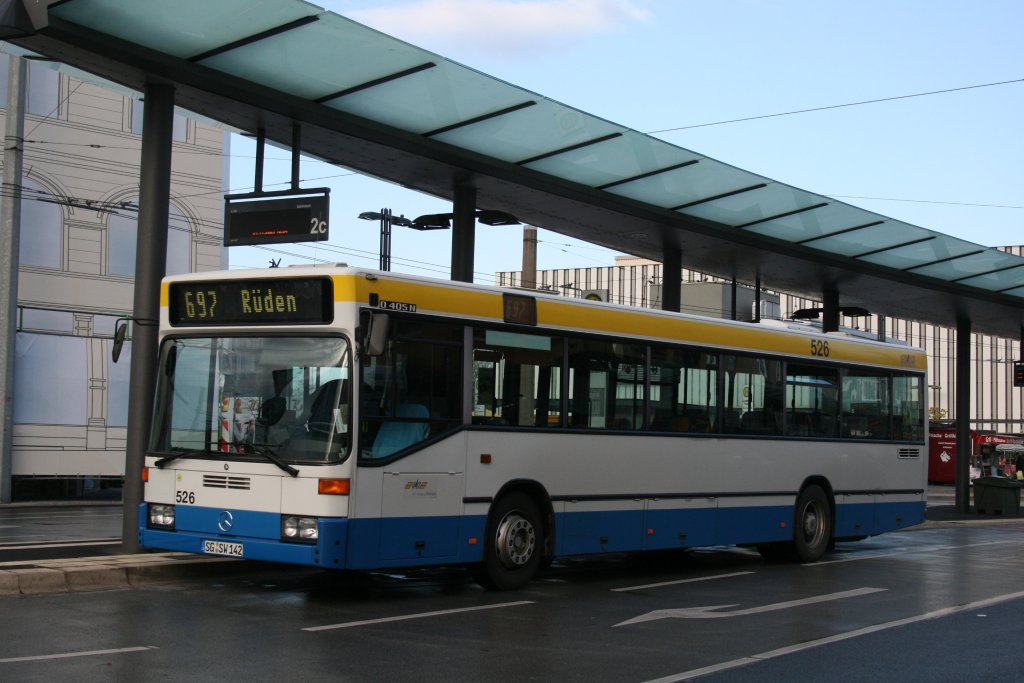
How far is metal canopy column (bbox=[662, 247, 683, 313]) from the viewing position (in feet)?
69.4

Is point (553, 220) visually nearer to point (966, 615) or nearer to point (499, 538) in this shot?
point (499, 538)

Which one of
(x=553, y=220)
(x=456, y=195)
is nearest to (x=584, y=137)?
(x=456, y=195)

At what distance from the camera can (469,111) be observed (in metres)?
15.4

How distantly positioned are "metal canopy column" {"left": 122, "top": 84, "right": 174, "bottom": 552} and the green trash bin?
2313cm

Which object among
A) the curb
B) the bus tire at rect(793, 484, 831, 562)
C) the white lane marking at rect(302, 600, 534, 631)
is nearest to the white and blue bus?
the curb

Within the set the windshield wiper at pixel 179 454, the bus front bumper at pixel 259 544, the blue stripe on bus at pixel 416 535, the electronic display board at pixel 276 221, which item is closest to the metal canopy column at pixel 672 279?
Answer: the blue stripe on bus at pixel 416 535

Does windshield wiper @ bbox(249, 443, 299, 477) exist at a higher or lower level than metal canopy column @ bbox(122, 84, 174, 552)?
lower

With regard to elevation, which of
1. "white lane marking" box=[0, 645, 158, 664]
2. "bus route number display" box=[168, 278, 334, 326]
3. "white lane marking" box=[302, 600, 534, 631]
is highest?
"bus route number display" box=[168, 278, 334, 326]

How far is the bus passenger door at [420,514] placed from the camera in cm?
1109

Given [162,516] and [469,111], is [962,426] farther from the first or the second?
[162,516]

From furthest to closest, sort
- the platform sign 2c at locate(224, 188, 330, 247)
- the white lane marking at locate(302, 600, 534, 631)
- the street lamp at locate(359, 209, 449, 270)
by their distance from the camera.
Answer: the street lamp at locate(359, 209, 449, 270)
the platform sign 2c at locate(224, 188, 330, 247)
the white lane marking at locate(302, 600, 534, 631)

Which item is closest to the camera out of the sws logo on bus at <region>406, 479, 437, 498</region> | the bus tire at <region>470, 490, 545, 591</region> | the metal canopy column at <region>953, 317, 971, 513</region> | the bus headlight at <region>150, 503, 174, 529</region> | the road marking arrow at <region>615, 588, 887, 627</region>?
the road marking arrow at <region>615, 588, 887, 627</region>

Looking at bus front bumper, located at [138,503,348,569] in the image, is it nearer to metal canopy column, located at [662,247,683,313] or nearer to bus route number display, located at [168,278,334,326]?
bus route number display, located at [168,278,334,326]

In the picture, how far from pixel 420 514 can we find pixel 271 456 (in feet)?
4.81
